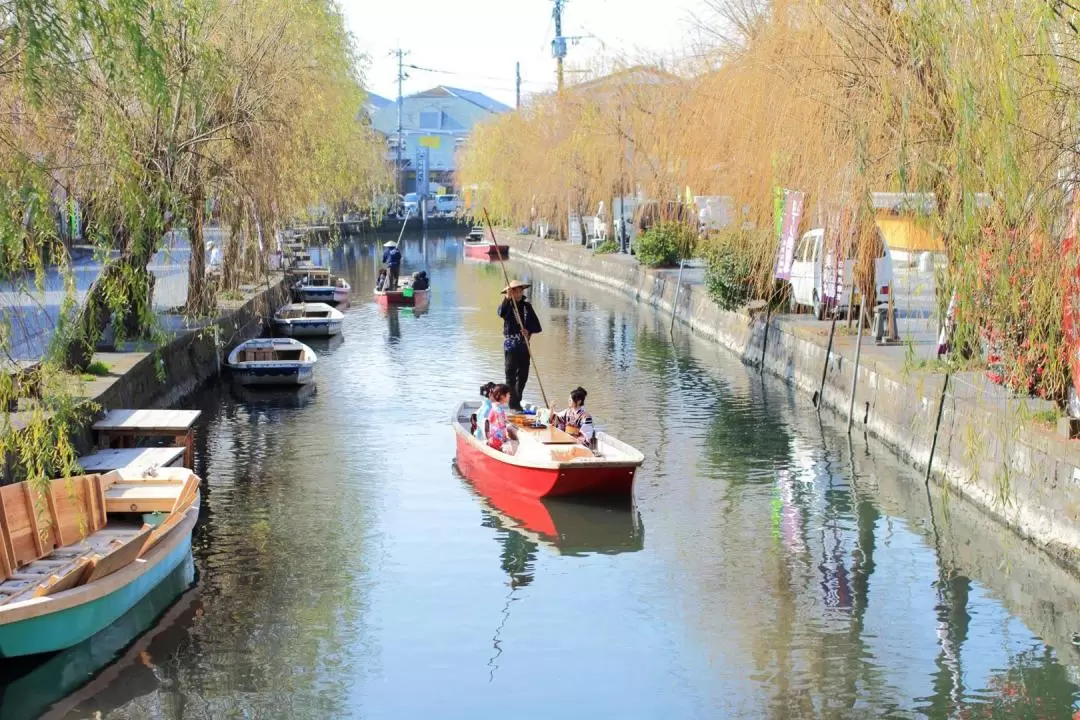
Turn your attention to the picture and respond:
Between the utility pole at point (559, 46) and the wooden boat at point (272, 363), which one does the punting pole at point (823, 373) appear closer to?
the wooden boat at point (272, 363)

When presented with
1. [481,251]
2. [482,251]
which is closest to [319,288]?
[482,251]

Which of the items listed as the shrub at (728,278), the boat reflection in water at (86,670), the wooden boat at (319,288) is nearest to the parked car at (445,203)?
the wooden boat at (319,288)

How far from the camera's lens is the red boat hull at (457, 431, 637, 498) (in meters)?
14.3

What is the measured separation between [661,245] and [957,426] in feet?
86.0

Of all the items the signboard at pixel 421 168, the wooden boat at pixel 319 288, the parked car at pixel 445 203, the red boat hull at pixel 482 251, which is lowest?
the wooden boat at pixel 319 288

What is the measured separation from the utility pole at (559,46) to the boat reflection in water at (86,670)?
1813 inches

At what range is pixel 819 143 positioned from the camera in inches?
678

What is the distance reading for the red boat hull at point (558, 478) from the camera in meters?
A: 14.3

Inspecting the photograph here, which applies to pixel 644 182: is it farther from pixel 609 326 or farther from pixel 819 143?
pixel 819 143

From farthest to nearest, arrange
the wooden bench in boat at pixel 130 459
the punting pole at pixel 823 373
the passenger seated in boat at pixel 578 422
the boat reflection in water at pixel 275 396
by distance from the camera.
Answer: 1. the boat reflection in water at pixel 275 396
2. the punting pole at pixel 823 373
3. the passenger seated in boat at pixel 578 422
4. the wooden bench in boat at pixel 130 459

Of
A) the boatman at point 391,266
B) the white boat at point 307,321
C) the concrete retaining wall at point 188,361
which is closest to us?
the concrete retaining wall at point 188,361

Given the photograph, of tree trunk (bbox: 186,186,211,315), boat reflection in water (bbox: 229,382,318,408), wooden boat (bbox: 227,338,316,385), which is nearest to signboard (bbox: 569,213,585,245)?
→ wooden boat (bbox: 227,338,316,385)

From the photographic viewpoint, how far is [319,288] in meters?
39.8

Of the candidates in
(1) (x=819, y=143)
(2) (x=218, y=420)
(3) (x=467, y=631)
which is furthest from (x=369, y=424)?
(3) (x=467, y=631)
